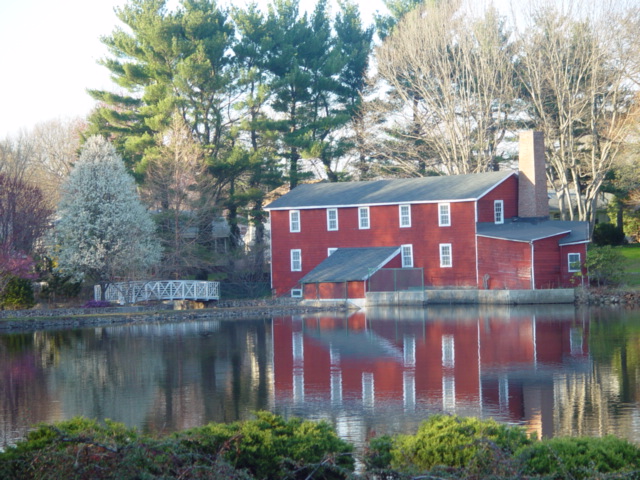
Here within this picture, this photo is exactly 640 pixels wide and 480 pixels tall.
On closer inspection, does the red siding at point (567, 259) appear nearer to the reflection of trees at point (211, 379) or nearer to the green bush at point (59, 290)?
the reflection of trees at point (211, 379)

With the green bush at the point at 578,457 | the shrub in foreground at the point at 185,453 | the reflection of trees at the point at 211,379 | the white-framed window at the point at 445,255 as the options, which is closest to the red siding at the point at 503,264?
the white-framed window at the point at 445,255

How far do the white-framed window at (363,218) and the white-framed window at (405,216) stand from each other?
226 cm

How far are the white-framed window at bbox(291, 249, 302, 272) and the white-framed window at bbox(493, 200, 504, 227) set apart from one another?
41.9ft

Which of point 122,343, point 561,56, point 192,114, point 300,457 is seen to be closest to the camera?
point 300,457

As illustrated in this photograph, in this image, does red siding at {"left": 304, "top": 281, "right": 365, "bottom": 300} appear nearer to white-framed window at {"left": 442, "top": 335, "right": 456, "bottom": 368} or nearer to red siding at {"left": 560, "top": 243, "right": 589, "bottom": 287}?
red siding at {"left": 560, "top": 243, "right": 589, "bottom": 287}

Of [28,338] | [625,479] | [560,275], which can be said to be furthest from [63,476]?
[560,275]

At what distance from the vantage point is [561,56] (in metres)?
55.3

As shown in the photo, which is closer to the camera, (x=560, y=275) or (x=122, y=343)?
(x=122, y=343)

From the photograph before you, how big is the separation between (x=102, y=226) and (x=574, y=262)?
90.8 ft

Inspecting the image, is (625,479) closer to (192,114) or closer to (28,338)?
(28,338)

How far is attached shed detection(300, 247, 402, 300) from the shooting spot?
4772 centimetres

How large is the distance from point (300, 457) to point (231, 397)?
28.1 feet

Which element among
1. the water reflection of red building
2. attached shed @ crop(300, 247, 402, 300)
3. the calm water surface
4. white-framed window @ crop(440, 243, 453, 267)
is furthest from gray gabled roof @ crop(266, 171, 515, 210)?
the calm water surface

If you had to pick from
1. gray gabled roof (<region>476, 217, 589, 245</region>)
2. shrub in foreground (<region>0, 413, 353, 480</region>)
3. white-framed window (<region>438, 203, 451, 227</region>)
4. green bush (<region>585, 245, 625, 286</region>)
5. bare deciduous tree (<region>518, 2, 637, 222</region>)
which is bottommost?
shrub in foreground (<region>0, 413, 353, 480</region>)
